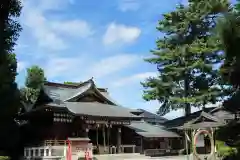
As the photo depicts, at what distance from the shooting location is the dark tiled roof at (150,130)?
35312 mm

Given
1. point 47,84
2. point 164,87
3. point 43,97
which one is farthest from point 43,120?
point 164,87

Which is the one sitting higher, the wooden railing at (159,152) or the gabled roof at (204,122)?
the gabled roof at (204,122)

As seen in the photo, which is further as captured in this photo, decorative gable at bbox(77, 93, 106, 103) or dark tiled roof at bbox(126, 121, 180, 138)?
dark tiled roof at bbox(126, 121, 180, 138)

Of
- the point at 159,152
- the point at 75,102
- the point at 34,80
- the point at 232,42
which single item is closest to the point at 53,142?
the point at 75,102

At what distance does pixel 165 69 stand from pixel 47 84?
1353 cm

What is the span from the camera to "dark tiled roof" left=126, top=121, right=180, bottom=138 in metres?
35.3

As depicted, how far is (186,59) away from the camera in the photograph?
39.3 meters

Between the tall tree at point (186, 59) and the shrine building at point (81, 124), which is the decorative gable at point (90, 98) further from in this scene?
the tall tree at point (186, 59)

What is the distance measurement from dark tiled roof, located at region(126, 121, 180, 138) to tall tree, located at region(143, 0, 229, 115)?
294cm

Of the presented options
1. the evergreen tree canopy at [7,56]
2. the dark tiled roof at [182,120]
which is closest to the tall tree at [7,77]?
the evergreen tree canopy at [7,56]

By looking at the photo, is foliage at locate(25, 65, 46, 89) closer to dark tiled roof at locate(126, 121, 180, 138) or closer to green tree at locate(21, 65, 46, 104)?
green tree at locate(21, 65, 46, 104)

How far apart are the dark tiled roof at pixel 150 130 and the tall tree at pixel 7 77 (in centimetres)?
1359

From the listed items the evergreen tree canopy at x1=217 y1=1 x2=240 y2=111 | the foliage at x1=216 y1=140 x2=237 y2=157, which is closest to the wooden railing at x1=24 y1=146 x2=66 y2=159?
the foliage at x1=216 y1=140 x2=237 y2=157

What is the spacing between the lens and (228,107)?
64.3 ft
